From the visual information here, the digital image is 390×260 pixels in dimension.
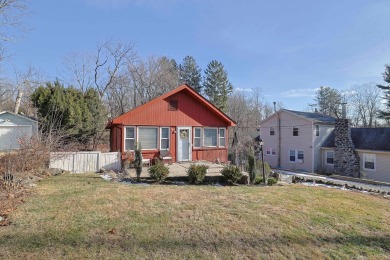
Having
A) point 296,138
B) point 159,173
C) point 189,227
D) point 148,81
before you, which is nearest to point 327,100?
point 296,138

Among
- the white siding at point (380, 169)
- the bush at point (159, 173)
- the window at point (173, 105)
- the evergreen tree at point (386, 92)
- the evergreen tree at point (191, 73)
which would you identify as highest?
the evergreen tree at point (191, 73)

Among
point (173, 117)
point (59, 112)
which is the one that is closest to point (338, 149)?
point (173, 117)

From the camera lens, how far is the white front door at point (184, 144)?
50.0 feet

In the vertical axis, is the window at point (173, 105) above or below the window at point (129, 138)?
above

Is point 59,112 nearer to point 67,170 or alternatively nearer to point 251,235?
point 67,170

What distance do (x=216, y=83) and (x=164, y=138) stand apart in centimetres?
2854

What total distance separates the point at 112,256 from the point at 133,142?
10886mm

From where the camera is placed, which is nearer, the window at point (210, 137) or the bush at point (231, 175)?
the bush at point (231, 175)

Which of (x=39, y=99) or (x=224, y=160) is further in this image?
(x=224, y=160)

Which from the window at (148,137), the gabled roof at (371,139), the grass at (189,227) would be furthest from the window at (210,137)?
the gabled roof at (371,139)

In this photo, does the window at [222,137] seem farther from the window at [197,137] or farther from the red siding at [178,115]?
the window at [197,137]

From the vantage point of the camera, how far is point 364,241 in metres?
4.49

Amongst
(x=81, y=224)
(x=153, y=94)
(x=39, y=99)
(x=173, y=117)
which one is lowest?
(x=81, y=224)

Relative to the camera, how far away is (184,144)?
15.4 meters
